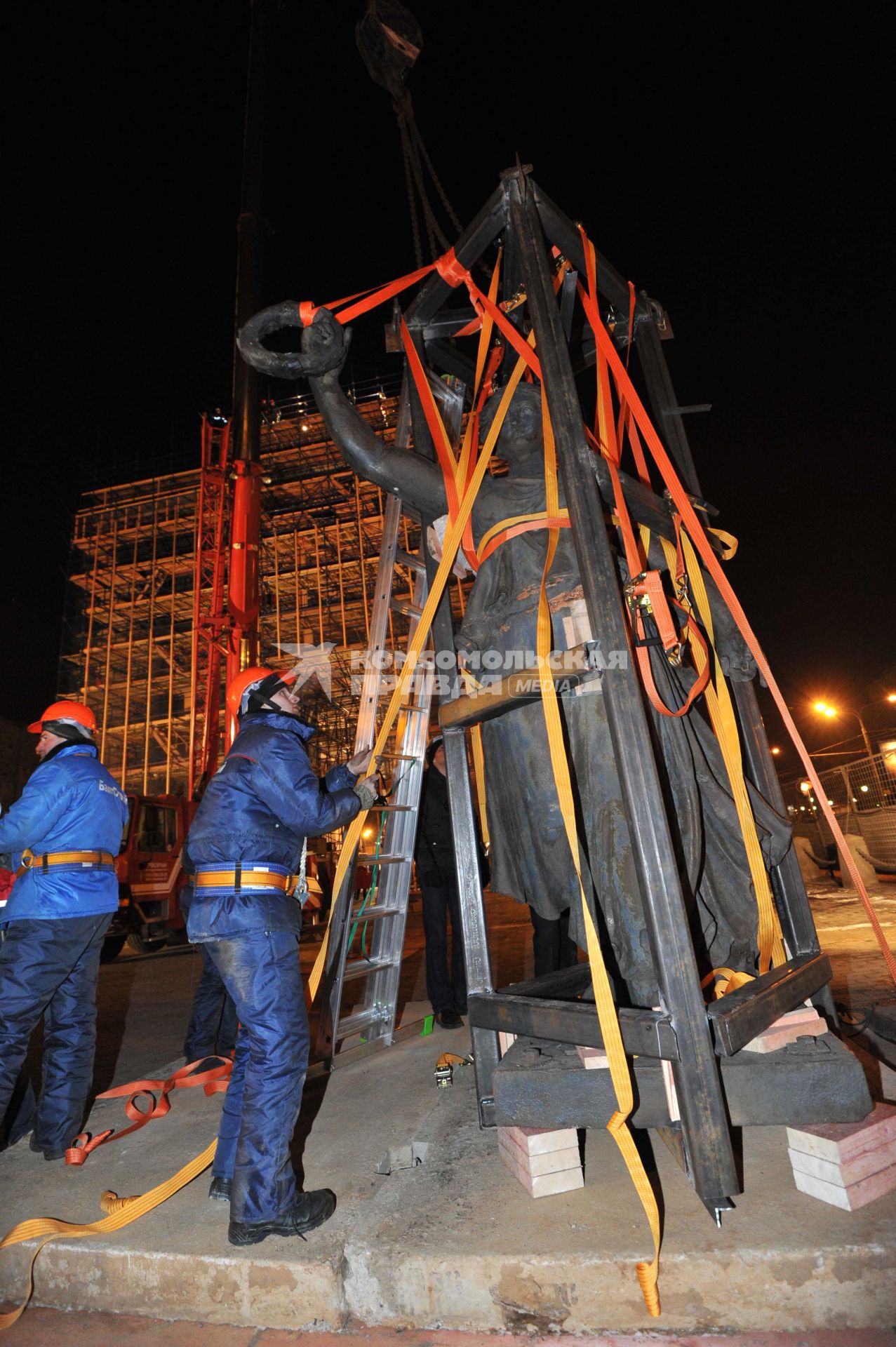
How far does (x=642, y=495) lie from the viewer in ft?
8.00

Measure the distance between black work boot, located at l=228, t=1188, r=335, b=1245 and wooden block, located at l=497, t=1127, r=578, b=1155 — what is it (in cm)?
63

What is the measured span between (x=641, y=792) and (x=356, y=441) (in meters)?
1.55

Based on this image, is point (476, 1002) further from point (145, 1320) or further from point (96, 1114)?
point (96, 1114)

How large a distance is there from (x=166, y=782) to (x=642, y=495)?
2657cm

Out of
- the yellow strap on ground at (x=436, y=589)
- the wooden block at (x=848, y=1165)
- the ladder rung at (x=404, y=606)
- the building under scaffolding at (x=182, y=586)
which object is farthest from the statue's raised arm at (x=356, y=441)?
the building under scaffolding at (x=182, y=586)

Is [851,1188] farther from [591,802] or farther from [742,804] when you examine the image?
[591,802]

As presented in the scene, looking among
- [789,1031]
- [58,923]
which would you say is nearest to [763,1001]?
[789,1031]

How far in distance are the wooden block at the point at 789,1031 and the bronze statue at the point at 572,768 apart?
10.1 inches

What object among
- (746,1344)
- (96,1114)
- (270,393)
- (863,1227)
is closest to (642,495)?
(863,1227)

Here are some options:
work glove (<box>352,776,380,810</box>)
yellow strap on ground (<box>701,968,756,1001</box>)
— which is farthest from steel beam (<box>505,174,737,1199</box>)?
work glove (<box>352,776,380,810</box>)

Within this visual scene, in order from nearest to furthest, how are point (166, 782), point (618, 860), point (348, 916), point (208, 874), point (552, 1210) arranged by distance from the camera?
point (552, 1210), point (618, 860), point (208, 874), point (348, 916), point (166, 782)

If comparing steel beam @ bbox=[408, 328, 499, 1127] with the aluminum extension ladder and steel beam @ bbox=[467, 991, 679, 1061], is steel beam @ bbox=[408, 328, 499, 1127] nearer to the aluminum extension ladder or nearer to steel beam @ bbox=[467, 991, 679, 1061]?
steel beam @ bbox=[467, 991, 679, 1061]

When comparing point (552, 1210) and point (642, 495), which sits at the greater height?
point (642, 495)

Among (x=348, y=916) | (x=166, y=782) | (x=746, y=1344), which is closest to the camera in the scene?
(x=746, y=1344)
